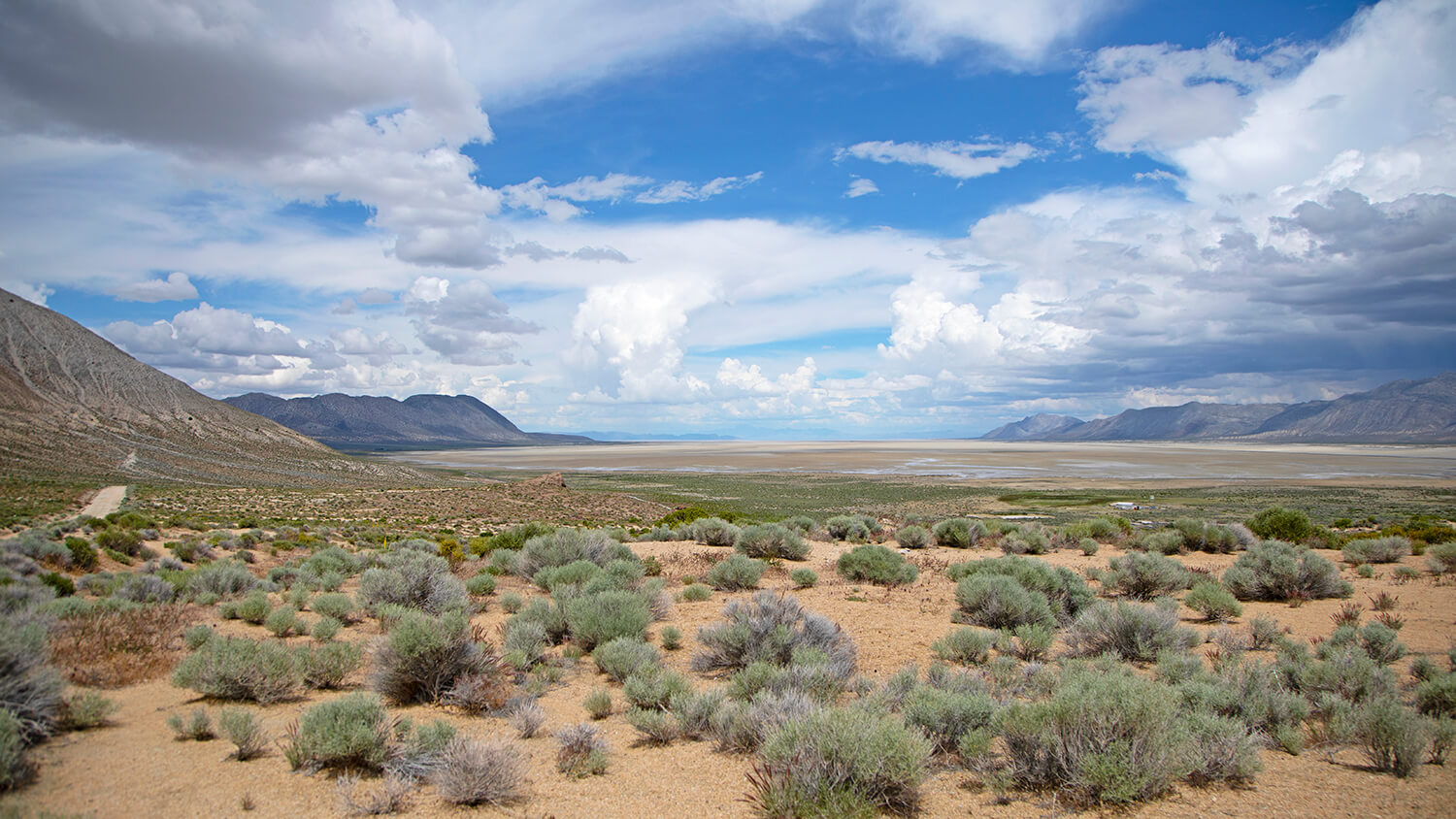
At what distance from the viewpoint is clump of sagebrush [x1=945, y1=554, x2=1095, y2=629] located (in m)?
10.4

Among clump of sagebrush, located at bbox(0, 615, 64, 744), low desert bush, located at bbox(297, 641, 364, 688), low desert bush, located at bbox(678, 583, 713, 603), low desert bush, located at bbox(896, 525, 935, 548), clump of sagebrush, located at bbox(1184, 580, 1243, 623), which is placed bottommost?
low desert bush, located at bbox(896, 525, 935, 548)

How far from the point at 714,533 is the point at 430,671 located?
47.1 feet

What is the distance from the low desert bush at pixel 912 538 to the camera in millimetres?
21266

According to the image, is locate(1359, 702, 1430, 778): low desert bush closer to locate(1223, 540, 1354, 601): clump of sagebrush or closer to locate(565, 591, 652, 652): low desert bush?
locate(565, 591, 652, 652): low desert bush

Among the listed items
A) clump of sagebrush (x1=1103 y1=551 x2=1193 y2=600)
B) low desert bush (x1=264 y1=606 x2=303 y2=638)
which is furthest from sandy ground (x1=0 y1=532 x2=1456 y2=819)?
clump of sagebrush (x1=1103 y1=551 x2=1193 y2=600)

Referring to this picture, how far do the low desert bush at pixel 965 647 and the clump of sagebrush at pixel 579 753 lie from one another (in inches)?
196

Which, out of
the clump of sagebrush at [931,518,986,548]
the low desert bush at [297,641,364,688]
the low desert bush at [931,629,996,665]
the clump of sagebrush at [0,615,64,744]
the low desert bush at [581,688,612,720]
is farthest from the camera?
the clump of sagebrush at [931,518,986,548]

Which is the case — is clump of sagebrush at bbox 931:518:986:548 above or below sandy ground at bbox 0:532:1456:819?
below

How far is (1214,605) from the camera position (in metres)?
11.2

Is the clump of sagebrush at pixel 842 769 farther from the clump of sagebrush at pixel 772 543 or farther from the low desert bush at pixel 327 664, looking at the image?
the clump of sagebrush at pixel 772 543

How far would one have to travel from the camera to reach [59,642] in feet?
24.2

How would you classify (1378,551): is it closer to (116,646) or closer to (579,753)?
(579,753)

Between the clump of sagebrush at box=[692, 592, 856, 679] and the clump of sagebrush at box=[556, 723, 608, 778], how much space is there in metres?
2.61

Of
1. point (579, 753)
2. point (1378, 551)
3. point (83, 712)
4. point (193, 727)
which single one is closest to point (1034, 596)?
point (579, 753)
